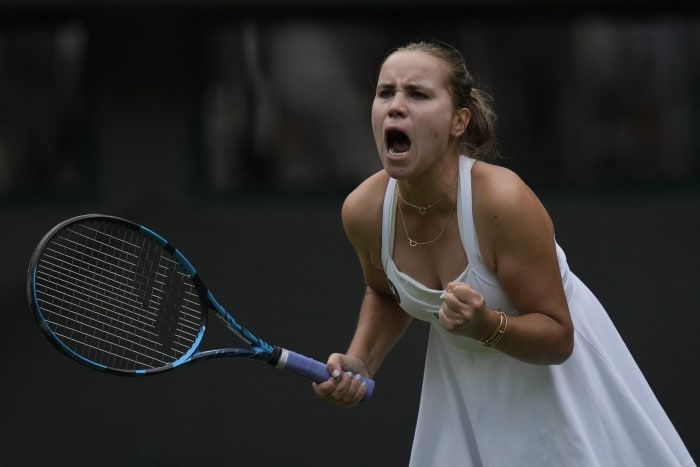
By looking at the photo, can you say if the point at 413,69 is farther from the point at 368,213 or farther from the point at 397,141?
the point at 368,213

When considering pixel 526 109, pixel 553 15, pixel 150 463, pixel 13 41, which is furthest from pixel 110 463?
pixel 553 15

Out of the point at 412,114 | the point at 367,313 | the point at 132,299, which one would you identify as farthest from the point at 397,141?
the point at 132,299

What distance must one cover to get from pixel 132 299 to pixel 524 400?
4.29 feet

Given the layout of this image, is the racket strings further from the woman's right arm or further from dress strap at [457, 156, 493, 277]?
dress strap at [457, 156, 493, 277]

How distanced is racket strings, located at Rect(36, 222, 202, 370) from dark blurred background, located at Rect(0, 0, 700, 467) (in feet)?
1.43

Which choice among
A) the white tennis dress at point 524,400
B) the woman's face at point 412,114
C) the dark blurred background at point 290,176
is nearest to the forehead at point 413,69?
the woman's face at point 412,114

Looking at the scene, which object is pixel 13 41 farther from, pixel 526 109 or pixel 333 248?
pixel 526 109

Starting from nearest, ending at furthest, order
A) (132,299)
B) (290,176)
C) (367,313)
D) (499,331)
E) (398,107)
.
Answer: (499,331)
(398,107)
(367,313)
(132,299)
(290,176)

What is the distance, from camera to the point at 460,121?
3232mm

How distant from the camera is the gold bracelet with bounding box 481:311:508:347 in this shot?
2959mm

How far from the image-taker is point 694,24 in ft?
18.4

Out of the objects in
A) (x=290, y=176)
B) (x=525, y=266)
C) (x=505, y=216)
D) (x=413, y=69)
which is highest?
(x=413, y=69)

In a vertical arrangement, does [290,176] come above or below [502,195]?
below

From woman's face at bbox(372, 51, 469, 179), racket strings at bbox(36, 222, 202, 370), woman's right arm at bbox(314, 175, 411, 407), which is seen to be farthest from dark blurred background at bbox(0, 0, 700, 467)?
woman's face at bbox(372, 51, 469, 179)
